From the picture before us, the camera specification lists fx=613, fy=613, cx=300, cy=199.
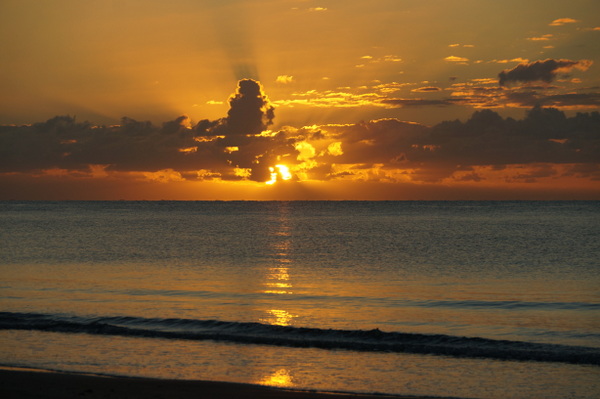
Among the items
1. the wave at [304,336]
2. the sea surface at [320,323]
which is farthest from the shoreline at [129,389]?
the wave at [304,336]

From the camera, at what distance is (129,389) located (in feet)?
47.9

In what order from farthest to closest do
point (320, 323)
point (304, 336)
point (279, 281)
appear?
point (279, 281), point (320, 323), point (304, 336)

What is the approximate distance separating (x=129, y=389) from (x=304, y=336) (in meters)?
7.84

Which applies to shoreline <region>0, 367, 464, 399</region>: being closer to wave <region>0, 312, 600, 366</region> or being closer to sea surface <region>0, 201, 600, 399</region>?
sea surface <region>0, 201, 600, 399</region>

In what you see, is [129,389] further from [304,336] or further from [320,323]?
[320,323]

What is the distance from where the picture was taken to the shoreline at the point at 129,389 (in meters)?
14.2

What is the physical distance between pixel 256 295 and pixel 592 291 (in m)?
18.2

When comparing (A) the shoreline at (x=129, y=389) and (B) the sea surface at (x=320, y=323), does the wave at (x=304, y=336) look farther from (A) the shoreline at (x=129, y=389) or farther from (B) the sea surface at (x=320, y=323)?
(A) the shoreline at (x=129, y=389)

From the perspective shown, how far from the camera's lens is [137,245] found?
226 feet

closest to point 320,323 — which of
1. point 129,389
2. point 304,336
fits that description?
point 304,336

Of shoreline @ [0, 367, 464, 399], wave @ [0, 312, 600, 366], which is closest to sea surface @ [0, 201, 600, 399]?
wave @ [0, 312, 600, 366]

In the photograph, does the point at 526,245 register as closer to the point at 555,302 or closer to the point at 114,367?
the point at 555,302

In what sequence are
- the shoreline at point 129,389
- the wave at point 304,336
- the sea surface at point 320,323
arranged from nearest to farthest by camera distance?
the shoreline at point 129,389, the sea surface at point 320,323, the wave at point 304,336

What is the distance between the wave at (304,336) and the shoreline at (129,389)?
542 centimetres
